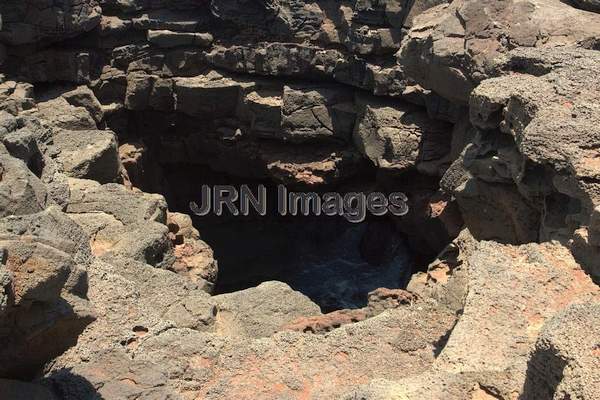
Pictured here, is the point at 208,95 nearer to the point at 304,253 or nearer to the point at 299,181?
the point at 299,181

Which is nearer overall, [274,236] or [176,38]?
[176,38]

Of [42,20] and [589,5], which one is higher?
[589,5]

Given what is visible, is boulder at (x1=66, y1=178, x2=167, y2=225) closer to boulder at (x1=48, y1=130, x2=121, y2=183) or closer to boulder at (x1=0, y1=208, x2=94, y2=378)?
boulder at (x1=48, y1=130, x2=121, y2=183)

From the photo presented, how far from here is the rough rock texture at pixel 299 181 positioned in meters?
4.07

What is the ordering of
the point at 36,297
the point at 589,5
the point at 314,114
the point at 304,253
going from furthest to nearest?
the point at 304,253
the point at 314,114
the point at 589,5
the point at 36,297

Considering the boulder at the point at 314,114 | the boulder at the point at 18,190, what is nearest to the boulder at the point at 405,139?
the boulder at the point at 314,114

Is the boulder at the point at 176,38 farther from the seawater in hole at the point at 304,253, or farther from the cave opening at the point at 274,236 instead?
the seawater in hole at the point at 304,253

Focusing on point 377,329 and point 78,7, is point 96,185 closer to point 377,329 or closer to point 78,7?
point 377,329

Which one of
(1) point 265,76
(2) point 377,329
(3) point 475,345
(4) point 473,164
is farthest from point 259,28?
(3) point 475,345

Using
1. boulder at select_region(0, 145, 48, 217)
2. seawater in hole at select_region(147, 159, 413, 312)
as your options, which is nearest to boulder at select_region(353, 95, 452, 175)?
seawater in hole at select_region(147, 159, 413, 312)

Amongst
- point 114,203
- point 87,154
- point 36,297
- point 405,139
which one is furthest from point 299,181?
point 36,297

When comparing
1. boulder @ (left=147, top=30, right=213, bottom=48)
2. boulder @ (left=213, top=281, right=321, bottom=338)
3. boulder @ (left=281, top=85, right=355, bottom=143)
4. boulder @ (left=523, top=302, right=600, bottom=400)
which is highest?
boulder @ (left=523, top=302, right=600, bottom=400)

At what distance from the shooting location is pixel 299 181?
1345 cm

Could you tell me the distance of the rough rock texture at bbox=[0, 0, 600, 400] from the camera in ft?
13.4
